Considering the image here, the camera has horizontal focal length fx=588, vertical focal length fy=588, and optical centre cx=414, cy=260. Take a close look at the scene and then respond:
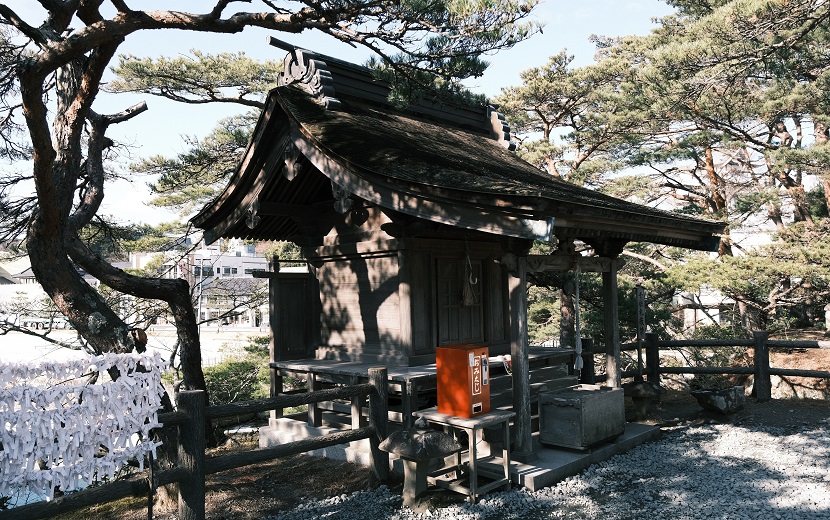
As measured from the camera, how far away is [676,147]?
17.8 metres

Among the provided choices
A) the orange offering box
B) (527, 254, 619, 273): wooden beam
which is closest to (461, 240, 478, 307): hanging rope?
(527, 254, 619, 273): wooden beam

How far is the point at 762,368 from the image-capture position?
10828 mm

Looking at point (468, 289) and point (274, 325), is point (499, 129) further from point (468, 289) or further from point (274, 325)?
point (274, 325)

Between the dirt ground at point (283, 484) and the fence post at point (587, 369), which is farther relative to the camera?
the fence post at point (587, 369)

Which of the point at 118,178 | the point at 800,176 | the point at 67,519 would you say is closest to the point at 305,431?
the point at 67,519

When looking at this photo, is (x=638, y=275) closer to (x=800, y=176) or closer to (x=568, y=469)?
(x=800, y=176)

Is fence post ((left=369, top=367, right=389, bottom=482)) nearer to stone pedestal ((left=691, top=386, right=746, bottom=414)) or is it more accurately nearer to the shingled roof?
the shingled roof

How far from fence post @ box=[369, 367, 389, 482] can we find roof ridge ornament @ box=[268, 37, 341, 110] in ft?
14.7

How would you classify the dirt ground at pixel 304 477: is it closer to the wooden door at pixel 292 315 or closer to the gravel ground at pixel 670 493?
the gravel ground at pixel 670 493

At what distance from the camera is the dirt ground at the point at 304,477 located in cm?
670

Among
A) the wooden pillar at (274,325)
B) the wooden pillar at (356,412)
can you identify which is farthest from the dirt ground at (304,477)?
the wooden pillar at (274,325)

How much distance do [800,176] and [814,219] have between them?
4.31 metres

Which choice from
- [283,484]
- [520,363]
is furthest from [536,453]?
[283,484]

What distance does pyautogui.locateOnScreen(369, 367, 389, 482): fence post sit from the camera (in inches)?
278
